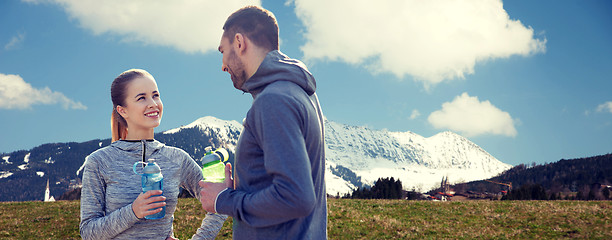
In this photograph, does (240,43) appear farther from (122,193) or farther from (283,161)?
(122,193)

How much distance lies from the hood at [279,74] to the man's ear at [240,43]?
230 millimetres

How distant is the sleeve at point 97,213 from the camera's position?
4199 mm

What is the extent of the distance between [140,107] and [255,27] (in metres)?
1.84

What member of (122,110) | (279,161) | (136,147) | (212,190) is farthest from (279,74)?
(122,110)

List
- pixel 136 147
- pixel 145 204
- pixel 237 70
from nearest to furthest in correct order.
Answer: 1. pixel 237 70
2. pixel 145 204
3. pixel 136 147

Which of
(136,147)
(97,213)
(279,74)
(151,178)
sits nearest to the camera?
(279,74)

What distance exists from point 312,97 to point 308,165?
26.0 inches

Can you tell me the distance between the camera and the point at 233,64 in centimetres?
362

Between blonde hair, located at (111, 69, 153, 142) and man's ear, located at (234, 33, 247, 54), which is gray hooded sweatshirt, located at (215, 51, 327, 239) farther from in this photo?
blonde hair, located at (111, 69, 153, 142)

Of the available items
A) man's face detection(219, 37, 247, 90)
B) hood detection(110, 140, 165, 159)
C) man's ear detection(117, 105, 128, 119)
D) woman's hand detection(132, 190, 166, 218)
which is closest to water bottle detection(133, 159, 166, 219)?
woman's hand detection(132, 190, 166, 218)

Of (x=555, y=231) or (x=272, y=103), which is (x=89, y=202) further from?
(x=555, y=231)

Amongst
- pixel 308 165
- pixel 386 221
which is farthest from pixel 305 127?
pixel 386 221

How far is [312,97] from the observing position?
352 centimetres

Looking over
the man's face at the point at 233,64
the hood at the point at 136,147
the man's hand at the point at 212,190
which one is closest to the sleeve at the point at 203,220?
the hood at the point at 136,147
